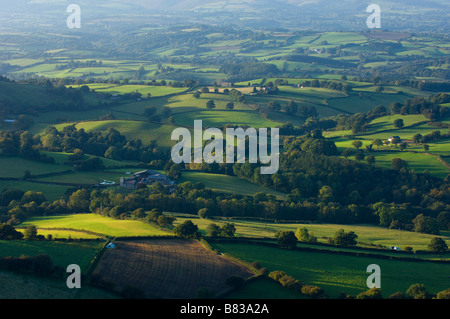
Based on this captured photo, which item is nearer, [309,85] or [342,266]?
[342,266]

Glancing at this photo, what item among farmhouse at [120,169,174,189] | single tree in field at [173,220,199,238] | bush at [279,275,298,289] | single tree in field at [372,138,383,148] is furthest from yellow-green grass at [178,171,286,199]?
bush at [279,275,298,289]

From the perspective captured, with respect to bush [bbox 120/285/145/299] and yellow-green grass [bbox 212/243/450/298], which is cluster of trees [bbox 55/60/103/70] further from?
bush [bbox 120/285/145/299]

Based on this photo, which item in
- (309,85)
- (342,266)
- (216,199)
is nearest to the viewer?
(342,266)

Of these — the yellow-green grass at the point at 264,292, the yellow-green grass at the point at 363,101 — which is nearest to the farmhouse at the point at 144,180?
the yellow-green grass at the point at 264,292

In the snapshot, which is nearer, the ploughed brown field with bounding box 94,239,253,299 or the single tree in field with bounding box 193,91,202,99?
the ploughed brown field with bounding box 94,239,253,299

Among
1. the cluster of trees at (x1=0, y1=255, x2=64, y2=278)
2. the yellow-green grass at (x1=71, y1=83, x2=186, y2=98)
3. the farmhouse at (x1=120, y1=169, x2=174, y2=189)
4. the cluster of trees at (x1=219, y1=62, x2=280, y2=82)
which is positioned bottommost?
the farmhouse at (x1=120, y1=169, x2=174, y2=189)
